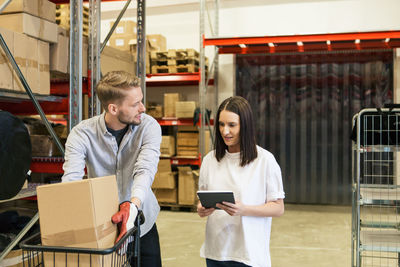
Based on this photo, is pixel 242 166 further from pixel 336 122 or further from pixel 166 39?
pixel 166 39

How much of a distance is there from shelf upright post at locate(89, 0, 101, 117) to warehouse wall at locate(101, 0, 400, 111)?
14.4 feet

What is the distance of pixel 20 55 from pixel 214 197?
2.37 metres

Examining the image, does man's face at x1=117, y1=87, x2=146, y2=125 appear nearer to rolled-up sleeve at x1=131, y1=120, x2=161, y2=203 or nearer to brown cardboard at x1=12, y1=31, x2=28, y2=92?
rolled-up sleeve at x1=131, y1=120, x2=161, y2=203

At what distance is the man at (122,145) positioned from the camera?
2027 mm

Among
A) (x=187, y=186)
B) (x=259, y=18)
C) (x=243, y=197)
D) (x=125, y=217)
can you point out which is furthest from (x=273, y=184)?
(x=259, y=18)

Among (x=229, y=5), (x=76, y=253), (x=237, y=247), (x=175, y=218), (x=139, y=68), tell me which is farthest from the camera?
(x=229, y=5)

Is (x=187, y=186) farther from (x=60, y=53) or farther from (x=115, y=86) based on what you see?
(x=115, y=86)

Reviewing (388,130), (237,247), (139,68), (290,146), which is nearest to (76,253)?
(237,247)

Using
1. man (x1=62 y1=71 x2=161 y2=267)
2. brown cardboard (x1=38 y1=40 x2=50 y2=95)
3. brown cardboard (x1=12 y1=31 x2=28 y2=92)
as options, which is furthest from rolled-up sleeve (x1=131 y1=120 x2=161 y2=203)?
brown cardboard (x1=38 y1=40 x2=50 y2=95)

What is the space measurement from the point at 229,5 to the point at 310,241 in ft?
16.2

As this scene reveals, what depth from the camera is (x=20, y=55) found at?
340 centimetres

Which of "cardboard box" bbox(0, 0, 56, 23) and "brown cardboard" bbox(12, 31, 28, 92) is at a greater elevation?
"cardboard box" bbox(0, 0, 56, 23)

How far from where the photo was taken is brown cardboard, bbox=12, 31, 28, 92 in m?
3.36

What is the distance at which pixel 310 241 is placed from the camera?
5.52 metres
